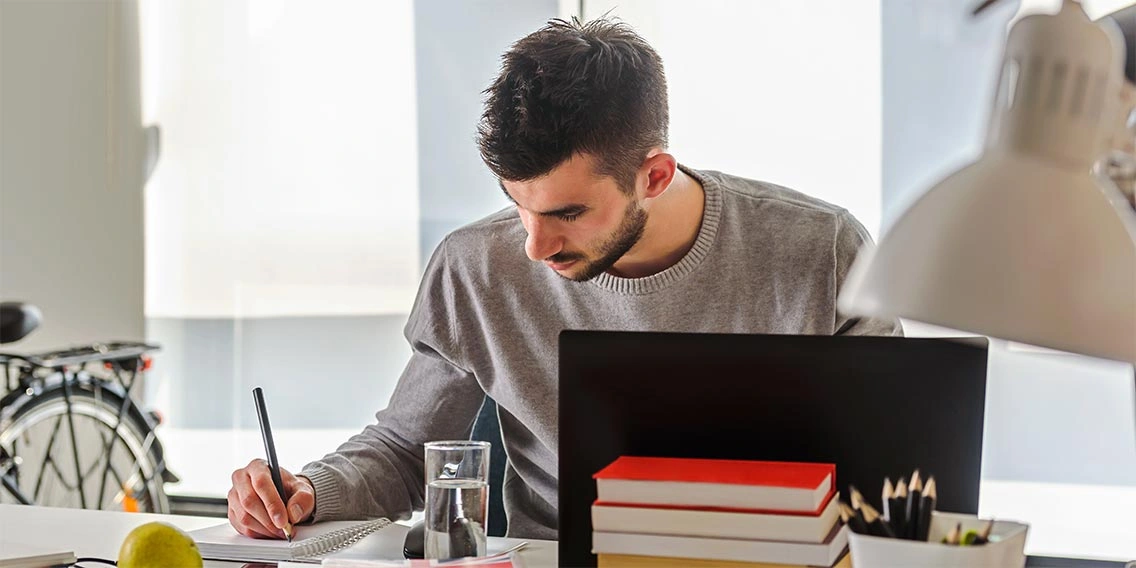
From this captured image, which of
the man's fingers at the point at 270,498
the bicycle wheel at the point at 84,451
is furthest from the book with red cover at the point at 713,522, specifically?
the bicycle wheel at the point at 84,451

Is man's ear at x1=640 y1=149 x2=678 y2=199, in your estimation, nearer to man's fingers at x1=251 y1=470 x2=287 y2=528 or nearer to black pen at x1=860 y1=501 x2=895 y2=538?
man's fingers at x1=251 y1=470 x2=287 y2=528

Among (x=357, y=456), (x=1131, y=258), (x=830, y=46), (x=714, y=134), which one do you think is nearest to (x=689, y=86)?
(x=714, y=134)

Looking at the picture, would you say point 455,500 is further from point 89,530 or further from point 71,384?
point 71,384

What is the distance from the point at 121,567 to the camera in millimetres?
1085

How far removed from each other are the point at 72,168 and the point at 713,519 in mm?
3494

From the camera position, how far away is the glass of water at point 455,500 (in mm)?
1216

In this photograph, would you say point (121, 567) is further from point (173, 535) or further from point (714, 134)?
point (714, 134)

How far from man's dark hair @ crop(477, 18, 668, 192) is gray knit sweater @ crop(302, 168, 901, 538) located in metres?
0.17

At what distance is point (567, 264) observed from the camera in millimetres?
1659

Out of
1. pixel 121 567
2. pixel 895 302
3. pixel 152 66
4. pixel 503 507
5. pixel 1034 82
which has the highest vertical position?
pixel 152 66

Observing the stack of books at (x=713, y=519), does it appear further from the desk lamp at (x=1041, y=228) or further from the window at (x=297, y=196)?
the window at (x=297, y=196)

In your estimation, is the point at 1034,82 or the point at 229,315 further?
the point at 229,315

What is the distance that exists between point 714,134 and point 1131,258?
290 cm

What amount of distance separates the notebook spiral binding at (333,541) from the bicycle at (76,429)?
1.86 metres
